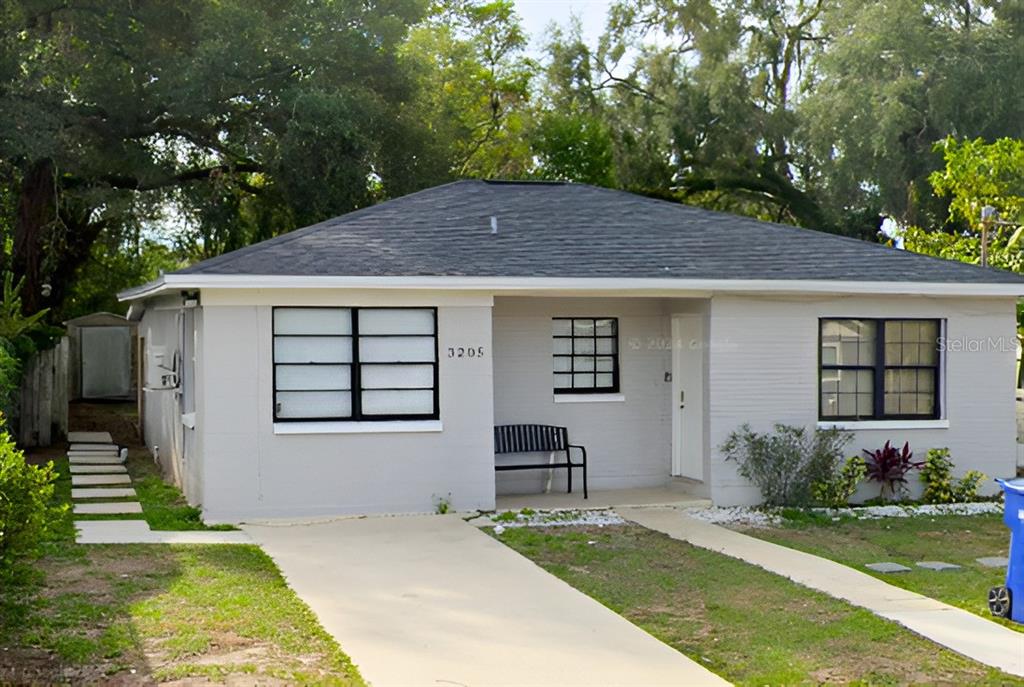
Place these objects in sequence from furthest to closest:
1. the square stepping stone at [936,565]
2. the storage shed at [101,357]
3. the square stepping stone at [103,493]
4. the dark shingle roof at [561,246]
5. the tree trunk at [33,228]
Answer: the storage shed at [101,357] → the tree trunk at [33,228] → the square stepping stone at [103,493] → the dark shingle roof at [561,246] → the square stepping stone at [936,565]

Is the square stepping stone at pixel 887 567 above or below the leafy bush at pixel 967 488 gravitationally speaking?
below

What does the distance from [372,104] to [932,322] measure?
12622 mm

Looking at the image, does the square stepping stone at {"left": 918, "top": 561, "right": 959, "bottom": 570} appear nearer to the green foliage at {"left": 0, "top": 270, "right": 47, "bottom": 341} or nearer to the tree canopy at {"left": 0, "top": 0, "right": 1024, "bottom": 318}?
the tree canopy at {"left": 0, "top": 0, "right": 1024, "bottom": 318}

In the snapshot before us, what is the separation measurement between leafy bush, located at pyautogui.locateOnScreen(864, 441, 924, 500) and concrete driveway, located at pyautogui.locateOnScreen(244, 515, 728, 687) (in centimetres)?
558

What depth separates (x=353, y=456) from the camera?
1343 cm

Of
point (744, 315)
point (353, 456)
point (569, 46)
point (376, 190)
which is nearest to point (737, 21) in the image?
point (569, 46)

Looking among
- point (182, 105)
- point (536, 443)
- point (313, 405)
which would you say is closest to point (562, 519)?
point (536, 443)

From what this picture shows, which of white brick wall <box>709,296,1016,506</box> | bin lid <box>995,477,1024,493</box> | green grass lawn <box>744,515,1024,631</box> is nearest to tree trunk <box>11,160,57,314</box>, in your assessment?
white brick wall <box>709,296,1016,506</box>

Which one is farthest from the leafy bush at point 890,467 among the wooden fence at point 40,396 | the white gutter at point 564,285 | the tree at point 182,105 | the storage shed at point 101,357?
the storage shed at point 101,357

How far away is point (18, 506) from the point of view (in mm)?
7719

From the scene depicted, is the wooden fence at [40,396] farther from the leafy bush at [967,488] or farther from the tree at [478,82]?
the leafy bush at [967,488]

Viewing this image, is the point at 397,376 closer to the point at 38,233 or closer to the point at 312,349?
the point at 312,349

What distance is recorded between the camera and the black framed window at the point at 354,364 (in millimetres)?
13328

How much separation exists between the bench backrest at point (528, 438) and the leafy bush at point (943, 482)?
4686 mm
